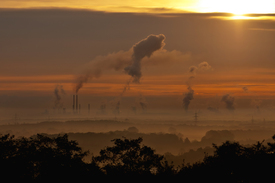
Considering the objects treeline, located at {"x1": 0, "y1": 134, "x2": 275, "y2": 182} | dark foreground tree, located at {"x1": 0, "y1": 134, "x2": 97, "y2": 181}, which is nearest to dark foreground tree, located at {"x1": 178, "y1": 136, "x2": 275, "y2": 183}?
treeline, located at {"x1": 0, "y1": 134, "x2": 275, "y2": 182}

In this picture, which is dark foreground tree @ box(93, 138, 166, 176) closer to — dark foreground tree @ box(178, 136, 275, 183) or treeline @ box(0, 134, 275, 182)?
treeline @ box(0, 134, 275, 182)

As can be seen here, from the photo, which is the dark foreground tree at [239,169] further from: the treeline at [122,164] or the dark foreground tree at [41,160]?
the dark foreground tree at [41,160]

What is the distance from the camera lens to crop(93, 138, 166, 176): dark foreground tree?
89.9m

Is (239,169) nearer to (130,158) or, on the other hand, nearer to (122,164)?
(130,158)

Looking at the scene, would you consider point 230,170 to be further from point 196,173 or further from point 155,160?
point 155,160

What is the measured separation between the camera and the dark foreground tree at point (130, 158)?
8991 centimetres

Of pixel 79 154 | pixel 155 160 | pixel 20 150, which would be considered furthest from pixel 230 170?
pixel 20 150

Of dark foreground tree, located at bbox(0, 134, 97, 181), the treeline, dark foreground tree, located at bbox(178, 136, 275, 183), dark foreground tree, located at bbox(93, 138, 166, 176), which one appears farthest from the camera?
dark foreground tree, located at bbox(93, 138, 166, 176)

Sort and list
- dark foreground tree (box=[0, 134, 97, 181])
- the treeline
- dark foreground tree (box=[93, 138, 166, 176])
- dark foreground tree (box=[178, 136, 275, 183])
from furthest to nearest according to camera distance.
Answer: dark foreground tree (box=[93, 138, 166, 176])
dark foreground tree (box=[0, 134, 97, 181])
the treeline
dark foreground tree (box=[178, 136, 275, 183])

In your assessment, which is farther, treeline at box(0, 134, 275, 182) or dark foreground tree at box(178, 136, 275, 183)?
treeline at box(0, 134, 275, 182)

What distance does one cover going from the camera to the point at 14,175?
83.4 metres

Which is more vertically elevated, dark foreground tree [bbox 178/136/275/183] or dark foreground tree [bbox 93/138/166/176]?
dark foreground tree [bbox 93/138/166/176]

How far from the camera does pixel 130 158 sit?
9238 cm

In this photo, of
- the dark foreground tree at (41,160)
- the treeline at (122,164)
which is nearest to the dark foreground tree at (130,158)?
the treeline at (122,164)
